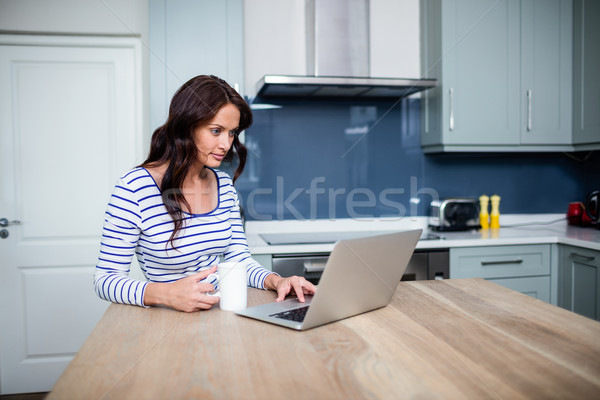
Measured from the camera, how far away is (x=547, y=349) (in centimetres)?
Result: 92

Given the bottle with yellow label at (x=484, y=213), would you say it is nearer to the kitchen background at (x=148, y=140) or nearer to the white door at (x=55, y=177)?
the kitchen background at (x=148, y=140)

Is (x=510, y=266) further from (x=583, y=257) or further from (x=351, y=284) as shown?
(x=351, y=284)

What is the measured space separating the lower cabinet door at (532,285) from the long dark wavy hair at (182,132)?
1.92m

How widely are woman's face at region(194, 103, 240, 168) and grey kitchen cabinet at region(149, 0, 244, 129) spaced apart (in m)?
1.10

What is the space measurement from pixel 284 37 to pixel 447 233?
1507 millimetres

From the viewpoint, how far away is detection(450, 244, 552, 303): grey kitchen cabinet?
263 cm

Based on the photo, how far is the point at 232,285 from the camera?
1.17 m

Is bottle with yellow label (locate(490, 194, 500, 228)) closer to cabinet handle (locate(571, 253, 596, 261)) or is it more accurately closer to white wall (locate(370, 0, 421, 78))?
cabinet handle (locate(571, 253, 596, 261))

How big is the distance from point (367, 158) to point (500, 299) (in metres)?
1.86

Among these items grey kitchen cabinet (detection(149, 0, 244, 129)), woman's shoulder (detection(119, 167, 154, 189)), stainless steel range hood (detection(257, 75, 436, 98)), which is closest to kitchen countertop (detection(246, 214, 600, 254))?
stainless steel range hood (detection(257, 75, 436, 98))

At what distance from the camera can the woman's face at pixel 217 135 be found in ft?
4.78

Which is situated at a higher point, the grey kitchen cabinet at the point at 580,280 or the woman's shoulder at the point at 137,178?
the woman's shoulder at the point at 137,178

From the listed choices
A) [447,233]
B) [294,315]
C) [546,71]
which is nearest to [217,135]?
[294,315]

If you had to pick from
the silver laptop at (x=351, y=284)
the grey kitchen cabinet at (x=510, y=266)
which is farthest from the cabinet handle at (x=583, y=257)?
the silver laptop at (x=351, y=284)
